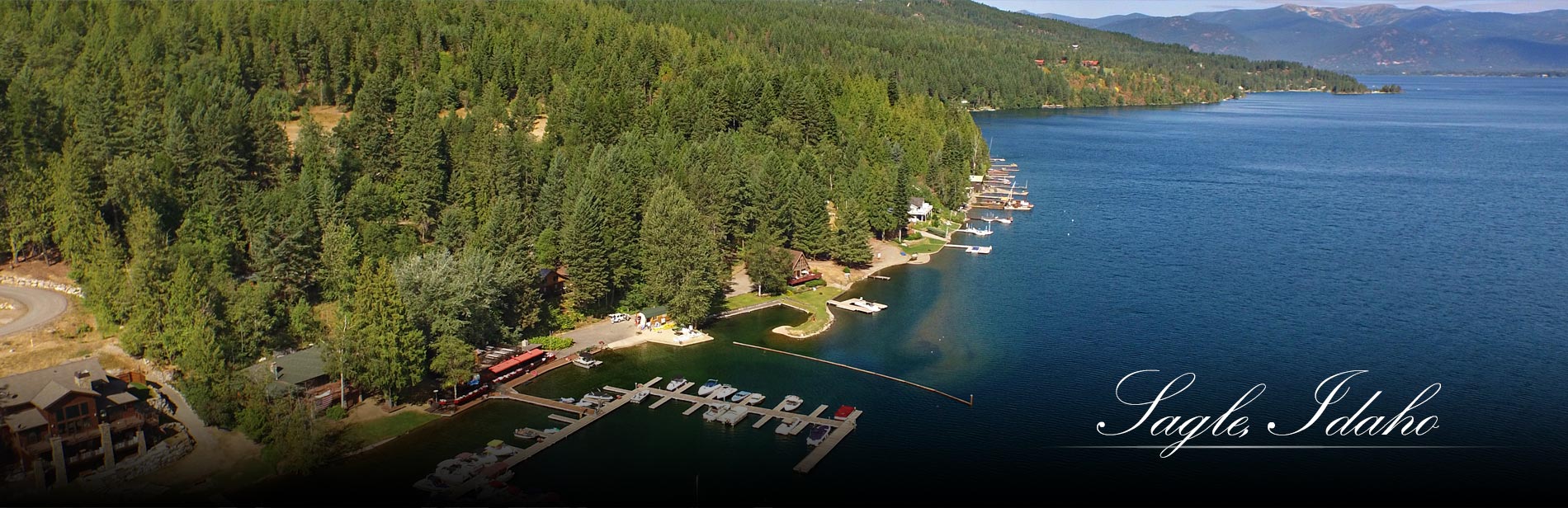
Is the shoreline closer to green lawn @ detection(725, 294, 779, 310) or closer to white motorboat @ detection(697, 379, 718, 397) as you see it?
green lawn @ detection(725, 294, 779, 310)

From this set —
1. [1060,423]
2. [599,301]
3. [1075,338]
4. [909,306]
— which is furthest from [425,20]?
[1060,423]

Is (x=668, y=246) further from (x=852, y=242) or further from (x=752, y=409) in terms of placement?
(x=852, y=242)

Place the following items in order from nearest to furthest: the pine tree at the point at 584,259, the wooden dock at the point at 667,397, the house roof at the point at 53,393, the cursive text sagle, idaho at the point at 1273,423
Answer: the house roof at the point at 53,393 → the cursive text sagle, idaho at the point at 1273,423 → the wooden dock at the point at 667,397 → the pine tree at the point at 584,259

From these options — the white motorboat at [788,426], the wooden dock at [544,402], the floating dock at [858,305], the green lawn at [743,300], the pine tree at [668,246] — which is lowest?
the white motorboat at [788,426]

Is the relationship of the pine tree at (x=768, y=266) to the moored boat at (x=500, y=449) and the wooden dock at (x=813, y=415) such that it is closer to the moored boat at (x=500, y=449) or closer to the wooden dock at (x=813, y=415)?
the wooden dock at (x=813, y=415)

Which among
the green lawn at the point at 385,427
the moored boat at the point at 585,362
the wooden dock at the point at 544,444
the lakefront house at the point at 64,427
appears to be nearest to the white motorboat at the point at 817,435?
the wooden dock at the point at 544,444

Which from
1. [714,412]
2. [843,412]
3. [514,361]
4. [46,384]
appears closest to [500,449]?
[714,412]

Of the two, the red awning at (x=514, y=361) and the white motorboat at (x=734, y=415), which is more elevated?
the red awning at (x=514, y=361)
